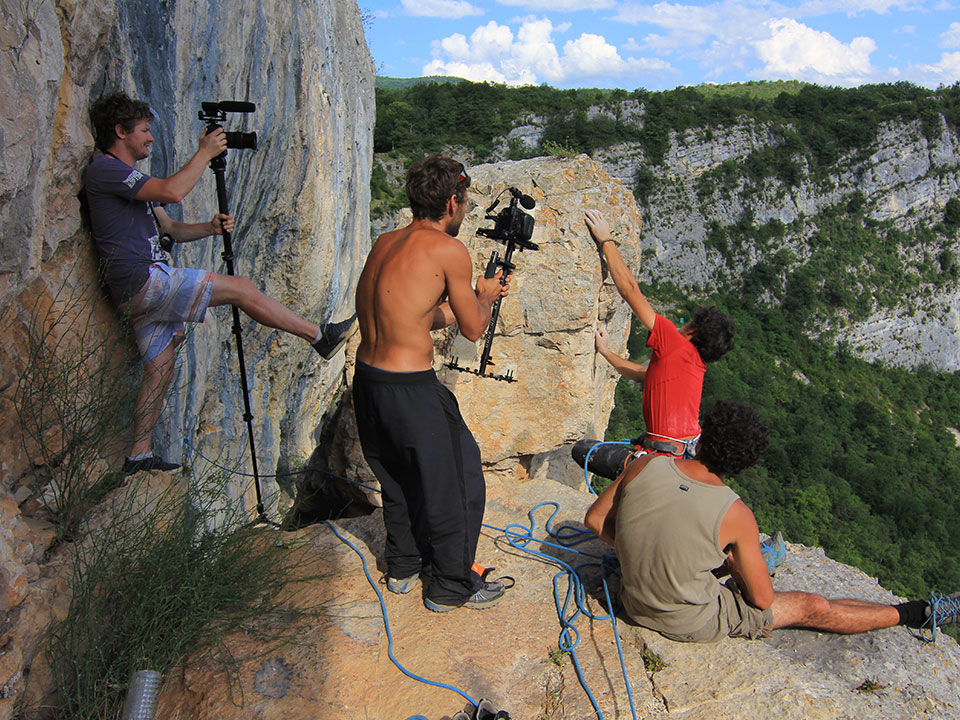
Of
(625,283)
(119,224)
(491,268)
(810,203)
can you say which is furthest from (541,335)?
(810,203)

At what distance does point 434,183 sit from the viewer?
2959 millimetres

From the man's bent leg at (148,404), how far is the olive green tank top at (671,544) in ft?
7.30

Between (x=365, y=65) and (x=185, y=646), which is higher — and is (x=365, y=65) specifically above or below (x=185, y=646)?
above

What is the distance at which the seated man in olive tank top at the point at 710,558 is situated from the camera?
287cm

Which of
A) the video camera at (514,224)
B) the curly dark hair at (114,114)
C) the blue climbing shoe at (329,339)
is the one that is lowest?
the blue climbing shoe at (329,339)

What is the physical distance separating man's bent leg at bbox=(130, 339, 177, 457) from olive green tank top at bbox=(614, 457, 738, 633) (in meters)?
2.23

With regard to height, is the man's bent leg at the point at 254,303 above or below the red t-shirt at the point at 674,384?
above

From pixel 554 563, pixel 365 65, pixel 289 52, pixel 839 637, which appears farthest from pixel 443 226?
pixel 365 65

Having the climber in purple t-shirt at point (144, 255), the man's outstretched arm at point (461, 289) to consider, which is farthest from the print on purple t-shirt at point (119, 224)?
the man's outstretched arm at point (461, 289)

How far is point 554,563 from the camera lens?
12.3 ft

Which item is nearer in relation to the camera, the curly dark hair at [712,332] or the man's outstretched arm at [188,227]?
the man's outstretched arm at [188,227]

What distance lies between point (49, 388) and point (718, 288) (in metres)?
52.9

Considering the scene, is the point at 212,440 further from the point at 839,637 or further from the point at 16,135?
the point at 839,637

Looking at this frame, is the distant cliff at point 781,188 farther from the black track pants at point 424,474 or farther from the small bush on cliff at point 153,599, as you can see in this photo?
the small bush on cliff at point 153,599
